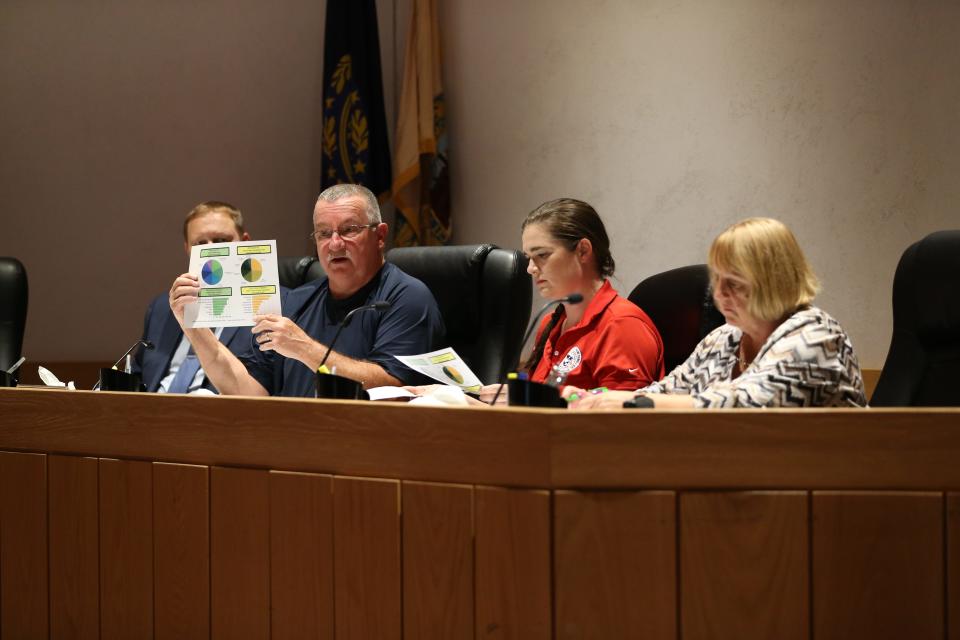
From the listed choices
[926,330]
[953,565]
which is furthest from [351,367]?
[953,565]

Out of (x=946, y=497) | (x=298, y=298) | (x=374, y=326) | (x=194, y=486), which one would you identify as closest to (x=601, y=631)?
(x=946, y=497)

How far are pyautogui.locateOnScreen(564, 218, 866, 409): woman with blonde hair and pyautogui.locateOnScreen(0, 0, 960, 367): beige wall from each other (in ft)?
4.65

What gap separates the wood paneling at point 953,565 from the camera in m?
1.19

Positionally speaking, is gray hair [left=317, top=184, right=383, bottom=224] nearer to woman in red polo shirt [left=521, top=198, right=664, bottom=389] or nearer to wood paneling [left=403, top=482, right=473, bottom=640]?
woman in red polo shirt [left=521, top=198, right=664, bottom=389]

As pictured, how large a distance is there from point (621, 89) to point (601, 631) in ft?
7.86

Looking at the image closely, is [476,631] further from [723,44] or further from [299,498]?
[723,44]

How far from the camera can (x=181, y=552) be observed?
151cm

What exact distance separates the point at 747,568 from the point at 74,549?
1.13m

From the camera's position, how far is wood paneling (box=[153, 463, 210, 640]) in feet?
4.88

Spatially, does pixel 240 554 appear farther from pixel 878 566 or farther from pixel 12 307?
pixel 12 307

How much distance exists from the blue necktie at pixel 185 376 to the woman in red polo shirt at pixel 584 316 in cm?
98

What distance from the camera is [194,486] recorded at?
1.51 metres

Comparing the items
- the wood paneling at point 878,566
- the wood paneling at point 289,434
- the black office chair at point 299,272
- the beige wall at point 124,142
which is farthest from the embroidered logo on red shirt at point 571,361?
the beige wall at point 124,142

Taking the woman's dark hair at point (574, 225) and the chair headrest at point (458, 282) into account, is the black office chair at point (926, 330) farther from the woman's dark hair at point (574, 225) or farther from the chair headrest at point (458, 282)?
the chair headrest at point (458, 282)
